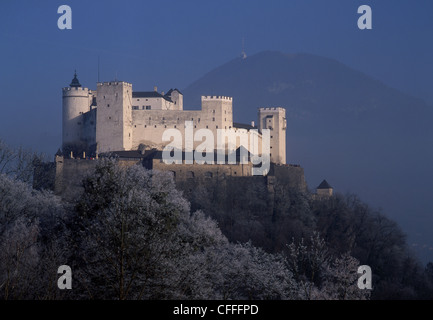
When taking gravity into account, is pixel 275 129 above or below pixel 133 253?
above

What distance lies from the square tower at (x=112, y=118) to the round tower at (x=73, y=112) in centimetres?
295

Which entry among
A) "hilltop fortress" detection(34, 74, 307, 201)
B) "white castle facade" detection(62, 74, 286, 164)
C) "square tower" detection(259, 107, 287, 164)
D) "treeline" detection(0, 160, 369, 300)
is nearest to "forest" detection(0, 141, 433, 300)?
"treeline" detection(0, 160, 369, 300)

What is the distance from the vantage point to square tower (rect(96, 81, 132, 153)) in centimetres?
6831

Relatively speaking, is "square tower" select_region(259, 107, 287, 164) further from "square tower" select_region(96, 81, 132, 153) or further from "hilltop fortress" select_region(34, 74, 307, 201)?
"square tower" select_region(96, 81, 132, 153)

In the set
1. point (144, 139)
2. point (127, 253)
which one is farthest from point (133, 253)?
point (144, 139)

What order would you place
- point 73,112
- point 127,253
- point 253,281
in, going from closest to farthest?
1. point 127,253
2. point 253,281
3. point 73,112

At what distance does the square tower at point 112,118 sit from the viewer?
68.3 meters

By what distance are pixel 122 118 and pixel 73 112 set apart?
6.00 metres

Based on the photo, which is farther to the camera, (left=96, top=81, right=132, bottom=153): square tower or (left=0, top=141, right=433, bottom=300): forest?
(left=96, top=81, right=132, bottom=153): square tower

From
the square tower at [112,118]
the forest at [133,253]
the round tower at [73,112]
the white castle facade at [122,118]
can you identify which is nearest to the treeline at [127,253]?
the forest at [133,253]

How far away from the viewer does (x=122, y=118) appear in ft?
226

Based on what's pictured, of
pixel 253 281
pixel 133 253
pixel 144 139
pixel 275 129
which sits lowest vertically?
pixel 253 281

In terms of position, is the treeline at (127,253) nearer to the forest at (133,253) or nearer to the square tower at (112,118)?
the forest at (133,253)

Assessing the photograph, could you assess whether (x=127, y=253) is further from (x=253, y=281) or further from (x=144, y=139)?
(x=144, y=139)
